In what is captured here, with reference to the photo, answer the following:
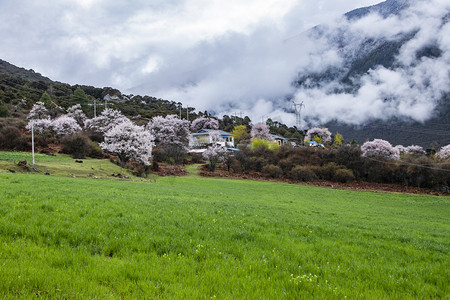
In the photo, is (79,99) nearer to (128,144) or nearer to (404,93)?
(128,144)

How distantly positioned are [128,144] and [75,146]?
467 inches

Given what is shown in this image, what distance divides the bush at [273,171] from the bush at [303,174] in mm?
2991

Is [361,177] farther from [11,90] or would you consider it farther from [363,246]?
[11,90]

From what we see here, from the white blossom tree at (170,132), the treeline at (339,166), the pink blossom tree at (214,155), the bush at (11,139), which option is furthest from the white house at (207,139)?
the bush at (11,139)

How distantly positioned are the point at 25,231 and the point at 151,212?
13.0 feet

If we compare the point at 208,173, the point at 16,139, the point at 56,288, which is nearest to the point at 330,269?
the point at 56,288

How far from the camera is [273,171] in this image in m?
55.6

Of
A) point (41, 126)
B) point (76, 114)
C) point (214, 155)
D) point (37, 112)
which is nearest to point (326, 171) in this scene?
point (214, 155)

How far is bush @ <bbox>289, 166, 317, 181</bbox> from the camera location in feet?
173

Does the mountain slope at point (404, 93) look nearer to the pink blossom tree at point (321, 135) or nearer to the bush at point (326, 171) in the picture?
the pink blossom tree at point (321, 135)

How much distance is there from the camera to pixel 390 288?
4.39 metres

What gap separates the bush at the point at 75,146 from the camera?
45875 millimetres

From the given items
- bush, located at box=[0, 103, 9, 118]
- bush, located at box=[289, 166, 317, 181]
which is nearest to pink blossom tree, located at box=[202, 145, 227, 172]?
bush, located at box=[289, 166, 317, 181]

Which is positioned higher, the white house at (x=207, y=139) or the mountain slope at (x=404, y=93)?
the mountain slope at (x=404, y=93)
